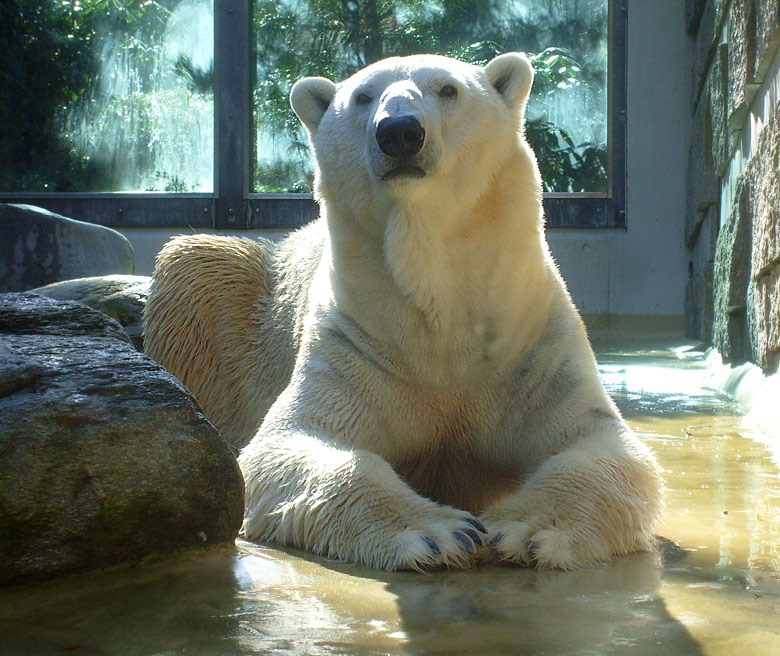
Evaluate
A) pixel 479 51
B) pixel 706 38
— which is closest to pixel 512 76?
pixel 706 38

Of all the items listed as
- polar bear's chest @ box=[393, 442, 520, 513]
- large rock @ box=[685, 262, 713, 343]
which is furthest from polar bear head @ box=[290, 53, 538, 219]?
large rock @ box=[685, 262, 713, 343]

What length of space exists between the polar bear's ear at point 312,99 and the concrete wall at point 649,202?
238 inches

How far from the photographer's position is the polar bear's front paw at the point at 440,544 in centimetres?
182

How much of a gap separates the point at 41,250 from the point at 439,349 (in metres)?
4.04

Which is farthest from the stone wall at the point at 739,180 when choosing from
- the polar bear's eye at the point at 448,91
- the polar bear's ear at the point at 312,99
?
the polar bear's ear at the point at 312,99

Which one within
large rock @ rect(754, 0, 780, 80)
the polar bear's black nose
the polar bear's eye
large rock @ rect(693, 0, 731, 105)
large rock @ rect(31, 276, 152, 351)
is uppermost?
large rock @ rect(693, 0, 731, 105)

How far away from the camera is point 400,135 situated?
2131 mm

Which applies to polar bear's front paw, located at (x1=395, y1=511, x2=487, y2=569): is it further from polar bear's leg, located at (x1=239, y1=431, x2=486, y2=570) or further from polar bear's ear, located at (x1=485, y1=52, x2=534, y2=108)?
polar bear's ear, located at (x1=485, y1=52, x2=534, y2=108)

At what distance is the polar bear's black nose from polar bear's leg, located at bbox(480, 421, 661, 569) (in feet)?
2.50

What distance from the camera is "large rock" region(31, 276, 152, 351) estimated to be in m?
3.95

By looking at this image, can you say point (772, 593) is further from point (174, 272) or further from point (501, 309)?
point (174, 272)

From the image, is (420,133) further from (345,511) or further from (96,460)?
(96,460)

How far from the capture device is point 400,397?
2.34 meters

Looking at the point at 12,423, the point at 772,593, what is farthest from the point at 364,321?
the point at 772,593
